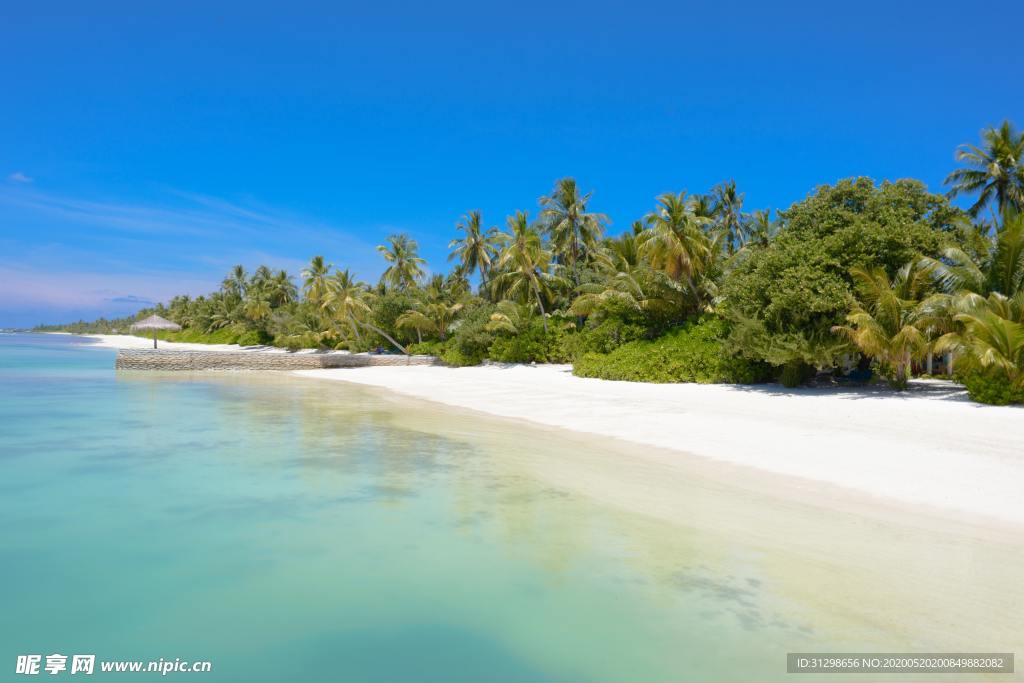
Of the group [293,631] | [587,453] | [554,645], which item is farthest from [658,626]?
[587,453]

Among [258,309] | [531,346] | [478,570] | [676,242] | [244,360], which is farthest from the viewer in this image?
[258,309]

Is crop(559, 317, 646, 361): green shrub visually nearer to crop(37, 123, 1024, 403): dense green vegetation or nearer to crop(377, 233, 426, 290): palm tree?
crop(37, 123, 1024, 403): dense green vegetation

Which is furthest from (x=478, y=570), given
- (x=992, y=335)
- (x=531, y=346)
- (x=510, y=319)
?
(x=510, y=319)

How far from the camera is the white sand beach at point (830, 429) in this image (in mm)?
7814

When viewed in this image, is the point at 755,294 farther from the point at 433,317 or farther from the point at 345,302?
the point at 345,302

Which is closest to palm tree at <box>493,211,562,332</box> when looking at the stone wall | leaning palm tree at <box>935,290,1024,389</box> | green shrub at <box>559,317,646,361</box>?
green shrub at <box>559,317,646,361</box>

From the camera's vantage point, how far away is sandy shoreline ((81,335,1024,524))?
7.84 meters

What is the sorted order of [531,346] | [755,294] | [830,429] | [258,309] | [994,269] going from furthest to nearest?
[258,309] → [531,346] → [755,294] → [994,269] → [830,429]

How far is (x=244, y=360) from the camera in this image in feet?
126

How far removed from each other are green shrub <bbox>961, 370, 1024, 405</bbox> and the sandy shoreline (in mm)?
332

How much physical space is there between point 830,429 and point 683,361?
8.75 metres

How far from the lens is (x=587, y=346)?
2542 cm

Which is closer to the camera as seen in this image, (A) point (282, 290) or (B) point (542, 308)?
(B) point (542, 308)

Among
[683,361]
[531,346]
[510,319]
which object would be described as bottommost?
[683,361]
